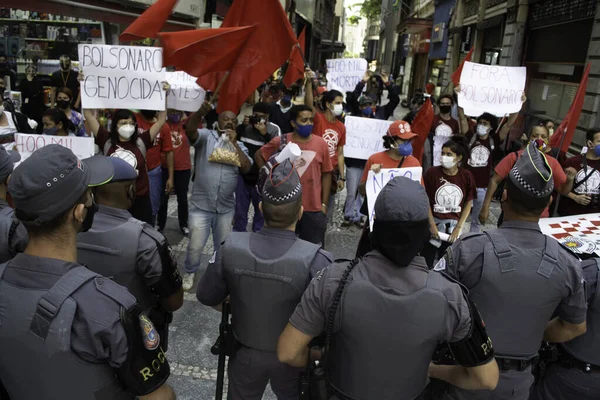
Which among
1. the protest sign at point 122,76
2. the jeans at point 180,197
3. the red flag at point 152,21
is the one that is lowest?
the jeans at point 180,197

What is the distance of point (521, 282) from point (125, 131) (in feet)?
11.7

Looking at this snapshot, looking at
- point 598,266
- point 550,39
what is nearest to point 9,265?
point 598,266

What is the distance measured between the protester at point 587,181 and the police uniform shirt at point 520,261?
312 cm

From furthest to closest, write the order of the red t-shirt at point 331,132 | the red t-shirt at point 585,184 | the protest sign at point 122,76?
the red t-shirt at point 331,132 < the red t-shirt at point 585,184 < the protest sign at point 122,76

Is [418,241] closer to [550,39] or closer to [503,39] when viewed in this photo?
[550,39]

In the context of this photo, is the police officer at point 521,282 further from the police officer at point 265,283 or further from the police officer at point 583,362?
the police officer at point 265,283

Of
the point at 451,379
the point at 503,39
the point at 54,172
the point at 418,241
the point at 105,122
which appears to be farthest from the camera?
the point at 503,39

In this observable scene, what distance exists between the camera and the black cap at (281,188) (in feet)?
8.11

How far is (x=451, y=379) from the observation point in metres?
2.18

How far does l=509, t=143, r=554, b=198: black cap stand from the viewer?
95.3 inches

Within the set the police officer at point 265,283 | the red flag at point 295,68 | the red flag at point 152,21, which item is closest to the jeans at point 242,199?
the red flag at point 295,68

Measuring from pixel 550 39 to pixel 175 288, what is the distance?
12.2 metres

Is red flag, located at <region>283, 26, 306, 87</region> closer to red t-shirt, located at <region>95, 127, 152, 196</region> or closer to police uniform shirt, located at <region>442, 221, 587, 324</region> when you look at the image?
red t-shirt, located at <region>95, 127, 152, 196</region>

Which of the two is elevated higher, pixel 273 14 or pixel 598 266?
pixel 273 14
